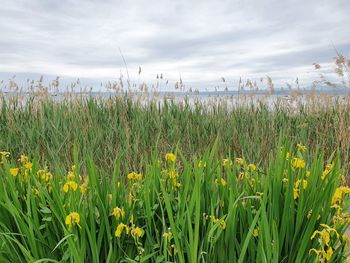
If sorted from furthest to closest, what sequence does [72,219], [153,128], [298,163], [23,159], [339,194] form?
[153,128]
[23,159]
[298,163]
[339,194]
[72,219]

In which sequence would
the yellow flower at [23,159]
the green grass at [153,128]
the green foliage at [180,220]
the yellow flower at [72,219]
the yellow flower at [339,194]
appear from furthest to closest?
the green grass at [153,128]
the yellow flower at [23,159]
the yellow flower at [339,194]
the green foliage at [180,220]
the yellow flower at [72,219]

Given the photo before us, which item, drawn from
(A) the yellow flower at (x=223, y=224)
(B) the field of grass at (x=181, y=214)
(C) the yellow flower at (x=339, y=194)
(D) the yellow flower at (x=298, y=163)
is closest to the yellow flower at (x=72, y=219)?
(B) the field of grass at (x=181, y=214)

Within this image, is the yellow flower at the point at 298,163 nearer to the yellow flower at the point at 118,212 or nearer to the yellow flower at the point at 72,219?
the yellow flower at the point at 118,212

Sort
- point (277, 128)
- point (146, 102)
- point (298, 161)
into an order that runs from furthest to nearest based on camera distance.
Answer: point (146, 102), point (277, 128), point (298, 161)

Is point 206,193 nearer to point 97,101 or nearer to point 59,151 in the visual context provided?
point 59,151

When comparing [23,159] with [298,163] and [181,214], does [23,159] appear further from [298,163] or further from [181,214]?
[298,163]

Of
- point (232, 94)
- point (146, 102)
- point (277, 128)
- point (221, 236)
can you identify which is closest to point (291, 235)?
point (221, 236)

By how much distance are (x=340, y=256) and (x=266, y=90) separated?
229 inches

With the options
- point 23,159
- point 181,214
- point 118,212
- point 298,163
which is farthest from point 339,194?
point 23,159

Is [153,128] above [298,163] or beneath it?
beneath

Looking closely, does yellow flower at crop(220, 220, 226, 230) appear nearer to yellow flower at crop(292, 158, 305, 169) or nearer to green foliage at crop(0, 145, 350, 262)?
green foliage at crop(0, 145, 350, 262)

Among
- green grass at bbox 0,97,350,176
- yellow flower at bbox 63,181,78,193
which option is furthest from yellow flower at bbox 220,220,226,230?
green grass at bbox 0,97,350,176

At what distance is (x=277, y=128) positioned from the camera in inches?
247

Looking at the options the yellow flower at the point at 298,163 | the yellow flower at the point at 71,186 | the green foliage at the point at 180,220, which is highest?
the yellow flower at the point at 298,163
